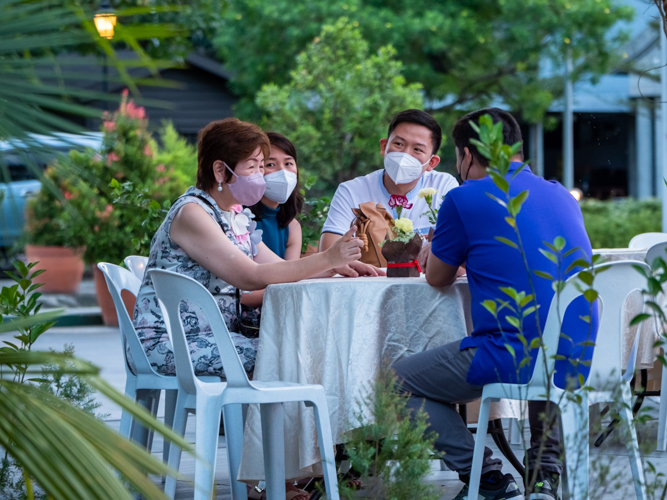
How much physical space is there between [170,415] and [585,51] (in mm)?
10985

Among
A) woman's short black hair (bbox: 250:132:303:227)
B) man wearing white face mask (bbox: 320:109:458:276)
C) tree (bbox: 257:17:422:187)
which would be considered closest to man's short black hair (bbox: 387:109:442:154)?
man wearing white face mask (bbox: 320:109:458:276)

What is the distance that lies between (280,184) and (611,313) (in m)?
1.75

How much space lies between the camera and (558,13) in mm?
12453

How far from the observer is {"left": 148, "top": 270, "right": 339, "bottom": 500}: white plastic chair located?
246cm

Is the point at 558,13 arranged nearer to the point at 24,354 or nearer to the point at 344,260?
the point at 344,260

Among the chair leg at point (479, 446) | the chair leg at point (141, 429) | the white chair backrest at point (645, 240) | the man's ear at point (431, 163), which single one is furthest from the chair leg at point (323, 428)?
the white chair backrest at point (645, 240)

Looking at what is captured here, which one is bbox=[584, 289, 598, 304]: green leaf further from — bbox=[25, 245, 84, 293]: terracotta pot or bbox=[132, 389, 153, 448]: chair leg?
bbox=[25, 245, 84, 293]: terracotta pot

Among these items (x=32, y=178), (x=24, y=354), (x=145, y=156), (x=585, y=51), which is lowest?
(x=24, y=354)

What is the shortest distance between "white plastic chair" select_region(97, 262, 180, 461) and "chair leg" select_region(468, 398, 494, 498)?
104 centimetres

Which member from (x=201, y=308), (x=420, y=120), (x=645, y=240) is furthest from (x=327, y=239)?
(x=645, y=240)

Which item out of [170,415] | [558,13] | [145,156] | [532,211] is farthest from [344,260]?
[558,13]

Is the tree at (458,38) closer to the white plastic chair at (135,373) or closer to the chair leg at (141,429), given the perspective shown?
the white plastic chair at (135,373)

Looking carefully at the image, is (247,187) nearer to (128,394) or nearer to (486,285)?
(128,394)

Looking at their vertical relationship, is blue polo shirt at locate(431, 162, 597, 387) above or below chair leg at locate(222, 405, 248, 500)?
above
